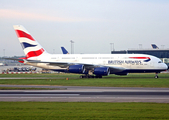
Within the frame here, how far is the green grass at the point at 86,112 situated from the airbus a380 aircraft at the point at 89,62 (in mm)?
31030

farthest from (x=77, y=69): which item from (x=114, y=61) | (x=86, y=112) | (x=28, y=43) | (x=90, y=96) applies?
(x=86, y=112)

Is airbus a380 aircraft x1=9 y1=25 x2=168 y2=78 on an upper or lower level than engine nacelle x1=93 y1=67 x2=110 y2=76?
upper

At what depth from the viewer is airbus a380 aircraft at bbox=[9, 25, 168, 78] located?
48.4m

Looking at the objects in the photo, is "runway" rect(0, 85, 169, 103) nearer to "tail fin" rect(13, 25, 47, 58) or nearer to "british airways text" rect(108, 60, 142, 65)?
"british airways text" rect(108, 60, 142, 65)

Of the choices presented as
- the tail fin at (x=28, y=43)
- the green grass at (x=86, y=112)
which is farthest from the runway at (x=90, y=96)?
the tail fin at (x=28, y=43)

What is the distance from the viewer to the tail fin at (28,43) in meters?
51.8

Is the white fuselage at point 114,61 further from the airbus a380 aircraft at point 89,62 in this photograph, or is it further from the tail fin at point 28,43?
the tail fin at point 28,43

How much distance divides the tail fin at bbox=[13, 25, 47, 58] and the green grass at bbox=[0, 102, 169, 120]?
36.7 metres

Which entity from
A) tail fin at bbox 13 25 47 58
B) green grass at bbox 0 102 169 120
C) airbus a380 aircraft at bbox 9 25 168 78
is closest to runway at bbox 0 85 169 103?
green grass at bbox 0 102 169 120

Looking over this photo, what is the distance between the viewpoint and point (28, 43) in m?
52.2

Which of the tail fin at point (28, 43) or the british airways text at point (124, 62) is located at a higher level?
the tail fin at point (28, 43)

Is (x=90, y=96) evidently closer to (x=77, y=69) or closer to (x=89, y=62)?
(x=77, y=69)

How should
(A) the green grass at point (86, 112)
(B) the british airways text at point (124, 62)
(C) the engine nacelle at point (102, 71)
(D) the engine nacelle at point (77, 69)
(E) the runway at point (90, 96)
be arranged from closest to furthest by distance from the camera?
(A) the green grass at point (86, 112), (E) the runway at point (90, 96), (C) the engine nacelle at point (102, 71), (D) the engine nacelle at point (77, 69), (B) the british airways text at point (124, 62)

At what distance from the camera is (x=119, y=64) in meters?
49.5
